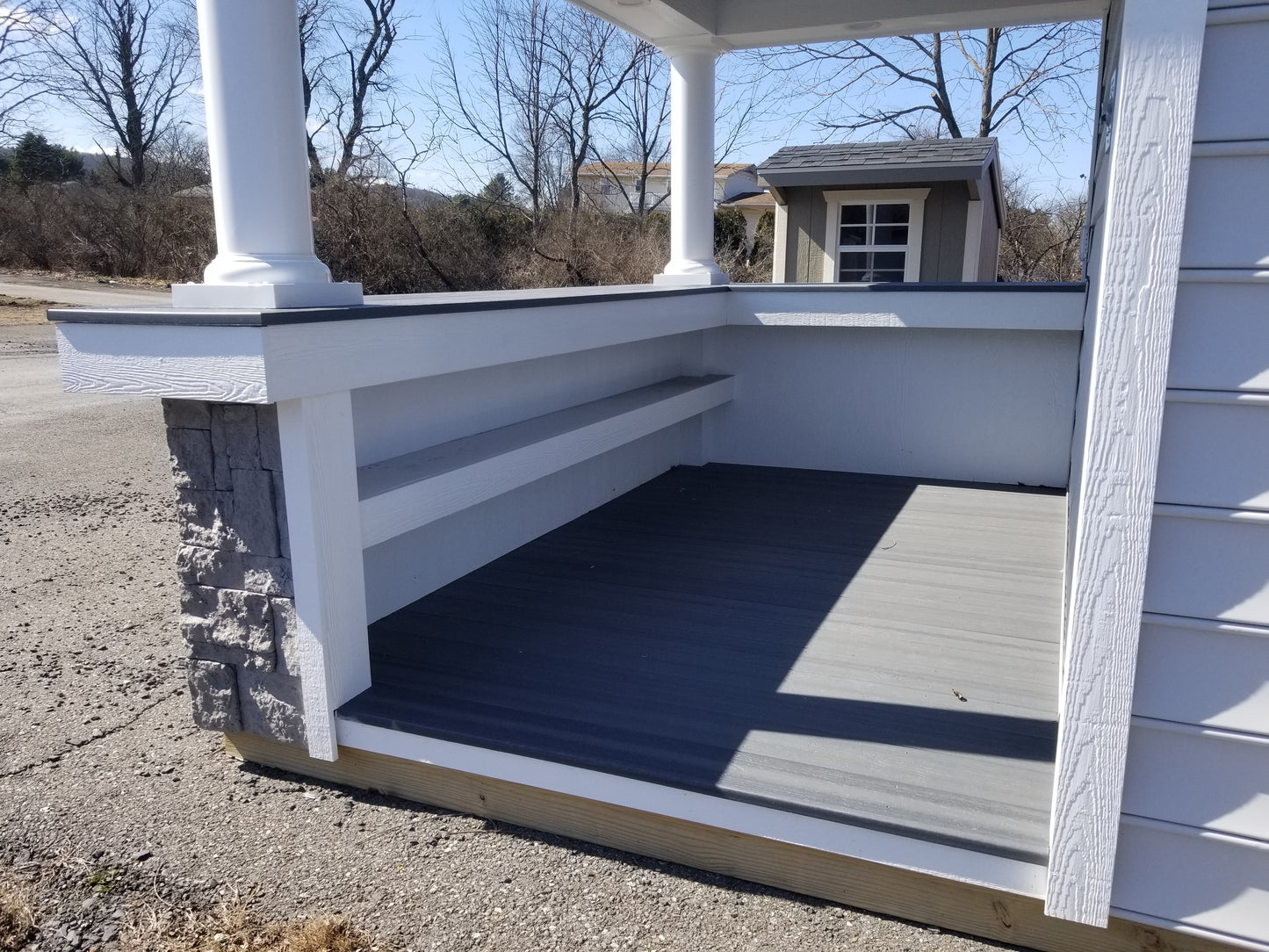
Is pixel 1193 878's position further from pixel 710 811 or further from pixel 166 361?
pixel 166 361

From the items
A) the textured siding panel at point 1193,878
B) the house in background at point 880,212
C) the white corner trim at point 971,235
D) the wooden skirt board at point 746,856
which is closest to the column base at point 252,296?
the wooden skirt board at point 746,856

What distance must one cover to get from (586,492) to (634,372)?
84 cm

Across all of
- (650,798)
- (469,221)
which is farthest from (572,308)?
(469,221)

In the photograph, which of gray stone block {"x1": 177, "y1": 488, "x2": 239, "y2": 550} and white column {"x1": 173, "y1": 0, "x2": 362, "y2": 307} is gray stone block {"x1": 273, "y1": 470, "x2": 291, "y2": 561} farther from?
white column {"x1": 173, "y1": 0, "x2": 362, "y2": 307}

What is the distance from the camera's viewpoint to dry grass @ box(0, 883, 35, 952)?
2.03 m

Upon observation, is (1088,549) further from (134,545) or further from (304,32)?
(304,32)

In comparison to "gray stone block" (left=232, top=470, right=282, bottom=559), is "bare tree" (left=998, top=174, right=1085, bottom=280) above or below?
above

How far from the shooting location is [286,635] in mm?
2469

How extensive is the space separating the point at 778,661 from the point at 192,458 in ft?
5.65

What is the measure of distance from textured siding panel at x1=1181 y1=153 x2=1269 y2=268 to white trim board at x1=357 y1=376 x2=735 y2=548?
198 centimetres

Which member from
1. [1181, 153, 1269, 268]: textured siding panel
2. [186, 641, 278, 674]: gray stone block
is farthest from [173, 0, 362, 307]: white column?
[1181, 153, 1269, 268]: textured siding panel

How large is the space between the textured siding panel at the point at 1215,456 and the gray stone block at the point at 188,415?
7.06ft

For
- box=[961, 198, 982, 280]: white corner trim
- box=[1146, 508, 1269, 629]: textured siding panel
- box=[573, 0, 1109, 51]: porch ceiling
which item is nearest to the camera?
box=[1146, 508, 1269, 629]: textured siding panel

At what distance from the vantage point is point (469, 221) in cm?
1817
